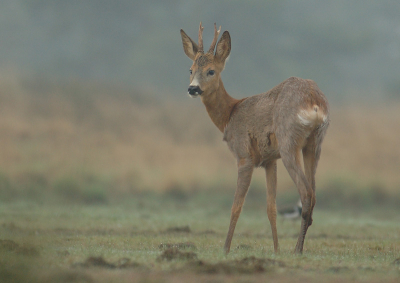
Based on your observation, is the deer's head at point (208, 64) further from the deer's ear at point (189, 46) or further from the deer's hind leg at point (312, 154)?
the deer's hind leg at point (312, 154)

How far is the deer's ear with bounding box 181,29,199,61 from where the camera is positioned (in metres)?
12.9

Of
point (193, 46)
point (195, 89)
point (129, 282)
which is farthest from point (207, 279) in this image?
point (193, 46)

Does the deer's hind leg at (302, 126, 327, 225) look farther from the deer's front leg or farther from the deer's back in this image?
the deer's front leg

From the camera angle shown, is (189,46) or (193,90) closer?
(193,90)

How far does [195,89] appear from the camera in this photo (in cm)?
1177

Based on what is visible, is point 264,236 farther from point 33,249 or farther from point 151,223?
point 33,249

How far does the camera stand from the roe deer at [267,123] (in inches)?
415

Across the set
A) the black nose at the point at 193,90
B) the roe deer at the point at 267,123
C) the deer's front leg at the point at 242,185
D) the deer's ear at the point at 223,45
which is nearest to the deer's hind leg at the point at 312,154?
the roe deer at the point at 267,123

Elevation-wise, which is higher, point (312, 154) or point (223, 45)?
point (223, 45)

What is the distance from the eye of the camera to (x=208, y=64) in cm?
1223

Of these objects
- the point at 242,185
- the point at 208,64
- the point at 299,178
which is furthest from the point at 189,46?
the point at 299,178

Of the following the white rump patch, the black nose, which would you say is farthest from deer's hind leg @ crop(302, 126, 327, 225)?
the black nose

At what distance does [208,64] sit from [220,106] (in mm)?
1089

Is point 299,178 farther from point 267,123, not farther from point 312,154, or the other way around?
point 267,123
